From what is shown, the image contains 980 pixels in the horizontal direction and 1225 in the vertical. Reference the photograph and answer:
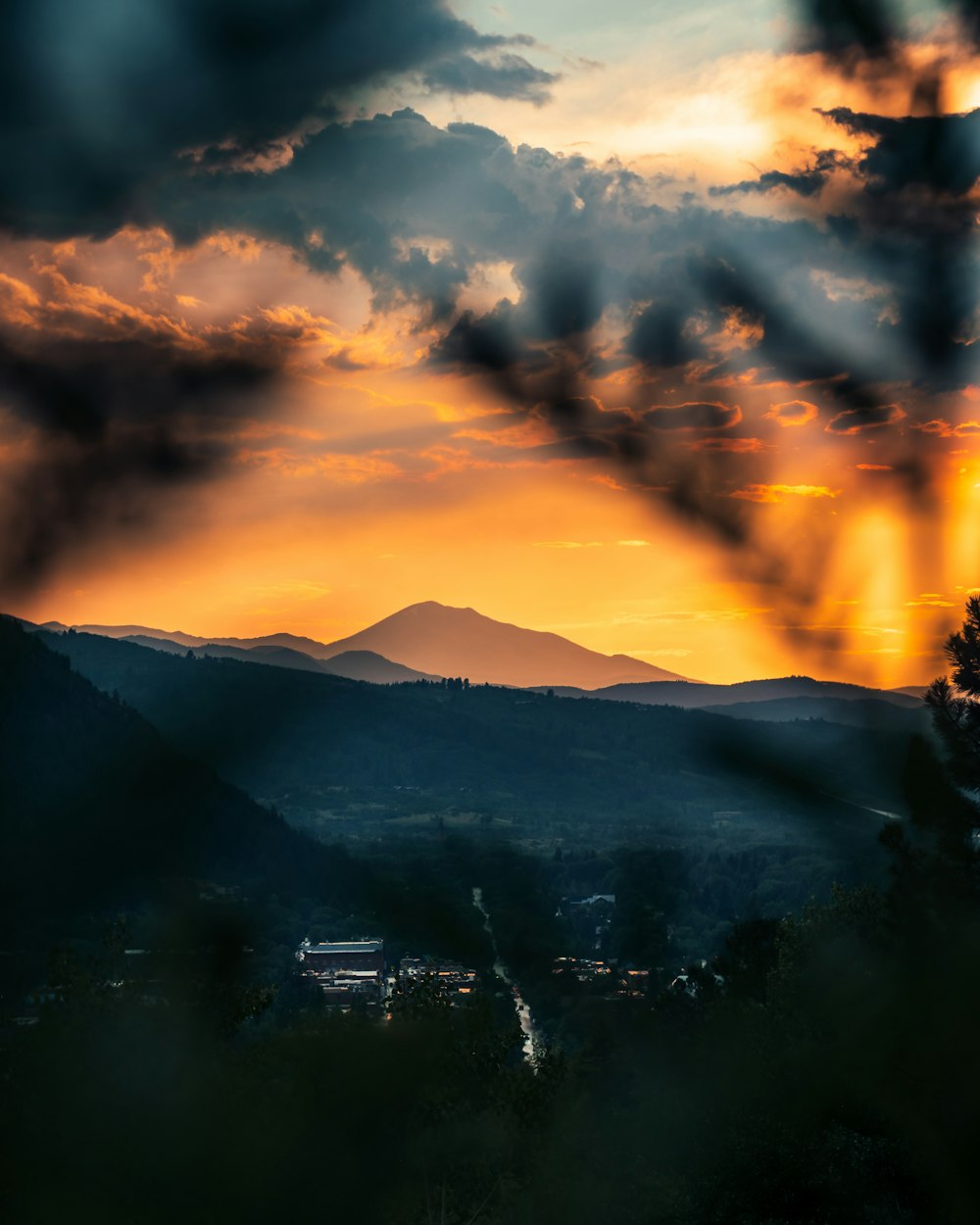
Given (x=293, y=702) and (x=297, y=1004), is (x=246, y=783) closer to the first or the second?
(x=293, y=702)

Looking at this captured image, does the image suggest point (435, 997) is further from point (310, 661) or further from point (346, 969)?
point (310, 661)

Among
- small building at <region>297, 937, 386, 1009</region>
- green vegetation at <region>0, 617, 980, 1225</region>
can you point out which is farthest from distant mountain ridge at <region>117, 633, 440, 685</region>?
small building at <region>297, 937, 386, 1009</region>

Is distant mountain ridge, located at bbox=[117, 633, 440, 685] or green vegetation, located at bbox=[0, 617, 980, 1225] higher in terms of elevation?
distant mountain ridge, located at bbox=[117, 633, 440, 685]

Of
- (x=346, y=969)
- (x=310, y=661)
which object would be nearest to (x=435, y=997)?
(x=346, y=969)

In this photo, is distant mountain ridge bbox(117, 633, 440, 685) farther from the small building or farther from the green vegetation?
the small building

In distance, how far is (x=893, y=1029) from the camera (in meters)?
5.58

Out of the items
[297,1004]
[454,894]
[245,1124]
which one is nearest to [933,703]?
[454,894]

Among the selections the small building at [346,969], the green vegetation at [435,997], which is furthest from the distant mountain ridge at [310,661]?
the small building at [346,969]

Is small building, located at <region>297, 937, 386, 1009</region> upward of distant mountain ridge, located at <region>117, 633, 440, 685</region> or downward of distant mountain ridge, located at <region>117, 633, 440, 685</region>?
downward

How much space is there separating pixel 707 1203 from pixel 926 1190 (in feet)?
13.2

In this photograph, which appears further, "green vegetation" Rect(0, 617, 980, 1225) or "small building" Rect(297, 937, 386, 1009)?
"small building" Rect(297, 937, 386, 1009)

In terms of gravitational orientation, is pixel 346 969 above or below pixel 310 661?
below

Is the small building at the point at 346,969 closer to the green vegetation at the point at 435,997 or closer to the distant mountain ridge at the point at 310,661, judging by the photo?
the green vegetation at the point at 435,997

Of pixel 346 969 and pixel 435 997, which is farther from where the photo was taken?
pixel 346 969
